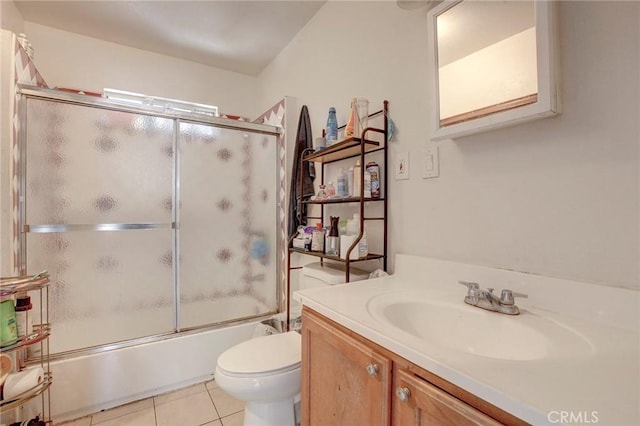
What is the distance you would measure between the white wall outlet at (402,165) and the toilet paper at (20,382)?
1.80 m

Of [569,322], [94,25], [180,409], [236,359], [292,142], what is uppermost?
[94,25]

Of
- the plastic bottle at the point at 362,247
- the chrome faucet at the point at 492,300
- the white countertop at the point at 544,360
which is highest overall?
the plastic bottle at the point at 362,247

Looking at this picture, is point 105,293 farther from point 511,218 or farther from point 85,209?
point 511,218

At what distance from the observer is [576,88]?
811 millimetres

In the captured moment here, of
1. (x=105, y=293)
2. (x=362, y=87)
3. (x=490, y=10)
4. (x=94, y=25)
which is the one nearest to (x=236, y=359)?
(x=105, y=293)

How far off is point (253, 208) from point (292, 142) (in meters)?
0.61

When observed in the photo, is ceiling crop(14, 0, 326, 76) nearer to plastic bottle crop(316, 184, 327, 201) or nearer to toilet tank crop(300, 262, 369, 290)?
plastic bottle crop(316, 184, 327, 201)

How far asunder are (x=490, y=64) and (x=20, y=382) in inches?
85.8

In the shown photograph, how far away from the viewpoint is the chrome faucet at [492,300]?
835 millimetres

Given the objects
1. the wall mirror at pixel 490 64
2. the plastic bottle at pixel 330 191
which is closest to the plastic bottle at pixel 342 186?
the plastic bottle at pixel 330 191

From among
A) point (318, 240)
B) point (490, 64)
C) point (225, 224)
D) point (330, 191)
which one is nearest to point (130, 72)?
point (225, 224)

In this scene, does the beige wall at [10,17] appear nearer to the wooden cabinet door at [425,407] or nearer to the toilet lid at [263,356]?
the toilet lid at [263,356]

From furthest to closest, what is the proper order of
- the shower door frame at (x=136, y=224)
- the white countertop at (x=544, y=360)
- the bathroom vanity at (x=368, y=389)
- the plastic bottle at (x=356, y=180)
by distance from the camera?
the shower door frame at (x=136, y=224)
the plastic bottle at (x=356, y=180)
the bathroom vanity at (x=368, y=389)
the white countertop at (x=544, y=360)

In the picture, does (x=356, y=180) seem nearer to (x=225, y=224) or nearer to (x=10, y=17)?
(x=225, y=224)
